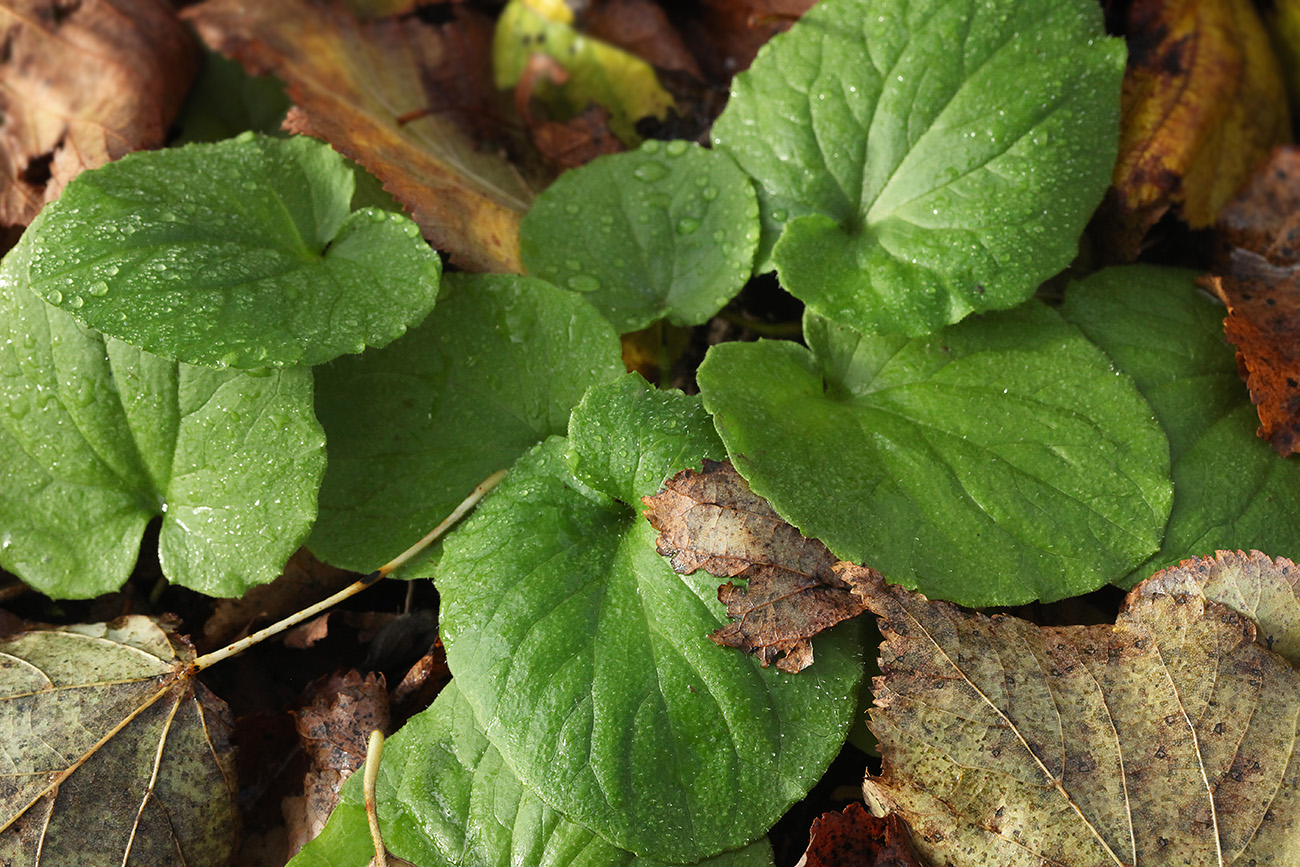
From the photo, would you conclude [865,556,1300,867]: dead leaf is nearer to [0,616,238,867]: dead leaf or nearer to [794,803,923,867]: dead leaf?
[794,803,923,867]: dead leaf

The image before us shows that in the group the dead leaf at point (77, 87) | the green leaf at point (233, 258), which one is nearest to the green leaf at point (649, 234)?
the green leaf at point (233, 258)

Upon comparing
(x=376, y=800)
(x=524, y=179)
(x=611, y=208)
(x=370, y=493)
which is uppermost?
(x=611, y=208)

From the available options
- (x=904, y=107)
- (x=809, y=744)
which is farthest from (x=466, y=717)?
(x=904, y=107)

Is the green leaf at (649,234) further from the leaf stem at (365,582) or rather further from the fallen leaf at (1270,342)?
the fallen leaf at (1270,342)

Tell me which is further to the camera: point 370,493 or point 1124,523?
point 370,493

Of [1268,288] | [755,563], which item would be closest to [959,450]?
[755,563]

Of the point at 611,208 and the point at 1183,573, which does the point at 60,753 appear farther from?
the point at 1183,573

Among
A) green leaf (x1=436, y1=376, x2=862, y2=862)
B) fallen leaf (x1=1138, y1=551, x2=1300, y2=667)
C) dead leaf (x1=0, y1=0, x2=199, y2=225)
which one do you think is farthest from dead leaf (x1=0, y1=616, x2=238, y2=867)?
fallen leaf (x1=1138, y1=551, x2=1300, y2=667)
